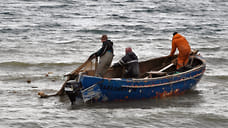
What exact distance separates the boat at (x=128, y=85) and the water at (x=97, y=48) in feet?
0.93

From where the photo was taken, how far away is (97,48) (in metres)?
25.3

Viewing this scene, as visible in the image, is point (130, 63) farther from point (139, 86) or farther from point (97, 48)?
point (97, 48)

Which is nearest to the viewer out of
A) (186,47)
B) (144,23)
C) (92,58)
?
(92,58)

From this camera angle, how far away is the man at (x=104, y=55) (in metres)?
13.7

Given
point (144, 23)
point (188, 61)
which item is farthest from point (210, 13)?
point (188, 61)

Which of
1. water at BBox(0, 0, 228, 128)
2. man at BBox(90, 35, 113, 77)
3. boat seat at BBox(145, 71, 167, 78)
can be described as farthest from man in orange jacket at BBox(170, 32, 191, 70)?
Result: man at BBox(90, 35, 113, 77)

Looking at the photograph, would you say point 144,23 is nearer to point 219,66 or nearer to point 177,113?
point 219,66

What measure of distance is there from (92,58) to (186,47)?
3.61 meters

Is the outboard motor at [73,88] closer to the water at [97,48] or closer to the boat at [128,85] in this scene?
the boat at [128,85]

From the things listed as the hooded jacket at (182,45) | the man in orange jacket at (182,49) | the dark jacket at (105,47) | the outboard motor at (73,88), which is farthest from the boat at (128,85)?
the dark jacket at (105,47)

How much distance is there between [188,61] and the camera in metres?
15.6

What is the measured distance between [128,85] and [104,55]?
1431 mm

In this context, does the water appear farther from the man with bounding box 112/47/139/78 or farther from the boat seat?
the man with bounding box 112/47/139/78

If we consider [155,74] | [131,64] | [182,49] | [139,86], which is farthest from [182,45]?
[139,86]
